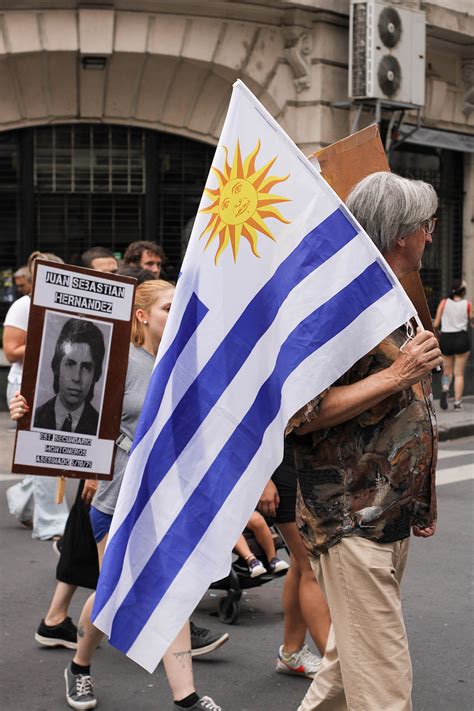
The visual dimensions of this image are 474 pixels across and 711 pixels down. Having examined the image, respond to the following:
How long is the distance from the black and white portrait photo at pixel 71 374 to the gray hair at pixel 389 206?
1.78m

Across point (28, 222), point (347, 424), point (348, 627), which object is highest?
point (28, 222)

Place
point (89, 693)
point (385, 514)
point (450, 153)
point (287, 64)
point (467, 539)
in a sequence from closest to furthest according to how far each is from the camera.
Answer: point (385, 514) → point (89, 693) → point (467, 539) → point (287, 64) → point (450, 153)

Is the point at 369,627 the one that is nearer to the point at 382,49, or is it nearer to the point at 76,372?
the point at 76,372

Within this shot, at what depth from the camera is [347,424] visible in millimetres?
3207

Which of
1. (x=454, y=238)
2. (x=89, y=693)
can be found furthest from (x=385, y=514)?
(x=454, y=238)

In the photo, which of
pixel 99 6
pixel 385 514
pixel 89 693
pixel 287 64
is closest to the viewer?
pixel 385 514

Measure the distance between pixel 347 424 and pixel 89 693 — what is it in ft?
6.75

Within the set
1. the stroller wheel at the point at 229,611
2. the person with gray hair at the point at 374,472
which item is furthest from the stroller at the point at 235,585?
the person with gray hair at the point at 374,472

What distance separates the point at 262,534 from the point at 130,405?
1.46 m

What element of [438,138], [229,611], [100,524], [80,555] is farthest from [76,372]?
[438,138]

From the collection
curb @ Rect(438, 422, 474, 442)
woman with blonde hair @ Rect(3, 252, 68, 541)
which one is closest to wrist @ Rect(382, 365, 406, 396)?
woman with blonde hair @ Rect(3, 252, 68, 541)

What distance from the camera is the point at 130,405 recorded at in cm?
487

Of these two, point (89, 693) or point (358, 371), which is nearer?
point (358, 371)

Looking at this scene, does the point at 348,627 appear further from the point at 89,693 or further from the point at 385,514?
the point at 89,693
